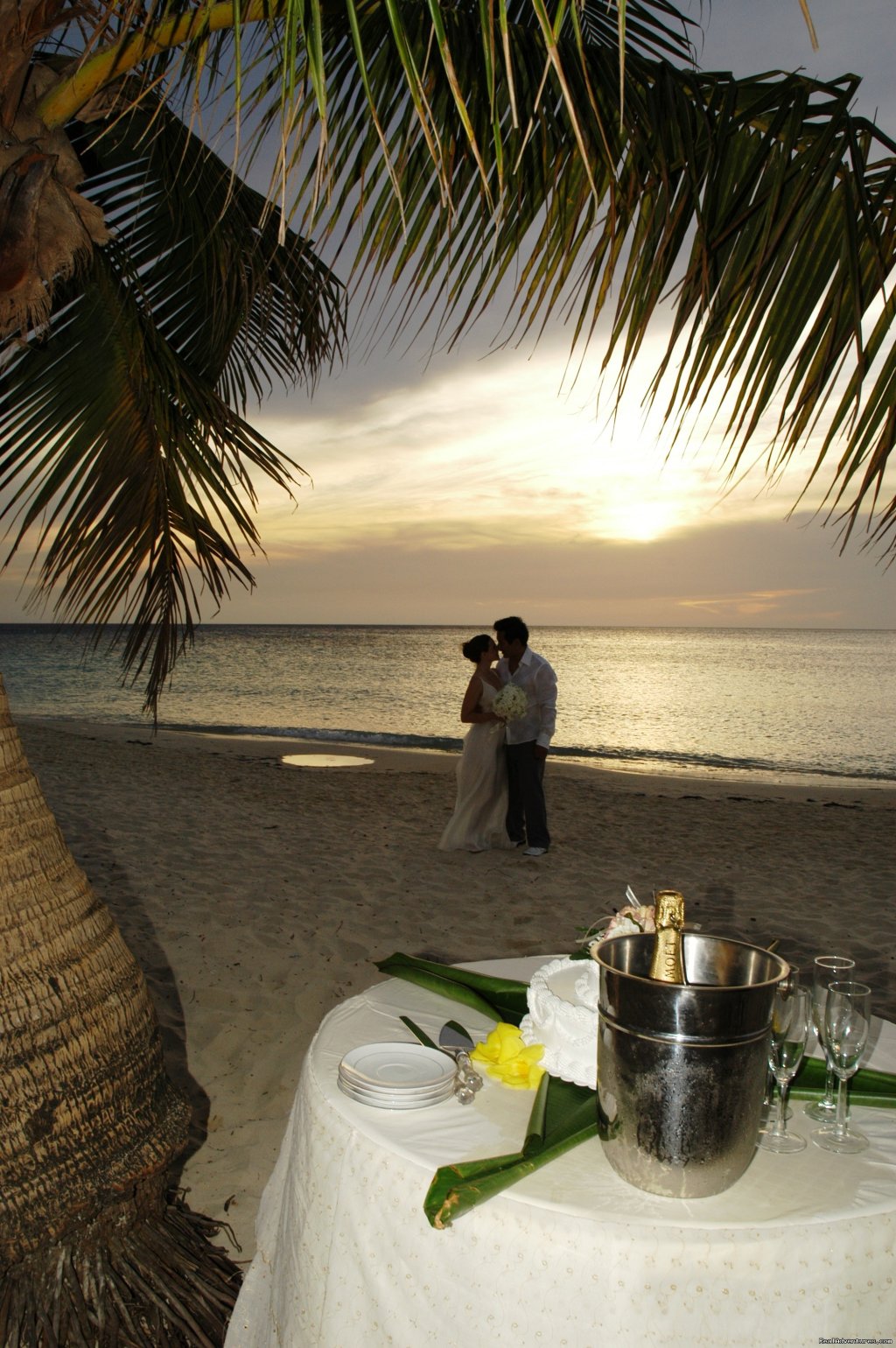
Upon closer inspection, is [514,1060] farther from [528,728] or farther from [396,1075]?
[528,728]

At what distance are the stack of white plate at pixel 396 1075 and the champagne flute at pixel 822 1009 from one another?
2.21ft

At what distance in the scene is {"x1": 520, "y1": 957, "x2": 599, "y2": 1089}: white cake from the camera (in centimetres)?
169

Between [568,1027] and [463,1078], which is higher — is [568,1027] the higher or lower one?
the higher one

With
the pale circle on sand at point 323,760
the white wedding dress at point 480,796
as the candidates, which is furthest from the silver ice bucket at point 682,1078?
the pale circle on sand at point 323,760

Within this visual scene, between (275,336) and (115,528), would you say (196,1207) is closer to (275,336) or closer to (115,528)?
(115,528)

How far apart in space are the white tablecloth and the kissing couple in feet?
18.7

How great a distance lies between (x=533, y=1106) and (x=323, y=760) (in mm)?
14007

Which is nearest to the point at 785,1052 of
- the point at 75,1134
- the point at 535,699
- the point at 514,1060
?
the point at 514,1060

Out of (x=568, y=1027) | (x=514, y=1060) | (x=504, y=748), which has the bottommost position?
(x=504, y=748)

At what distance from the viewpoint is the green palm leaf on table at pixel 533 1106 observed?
53.9 inches

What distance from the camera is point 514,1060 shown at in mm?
1807

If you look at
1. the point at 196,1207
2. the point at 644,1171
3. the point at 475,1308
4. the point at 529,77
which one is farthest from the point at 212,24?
the point at 196,1207

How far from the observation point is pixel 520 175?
2.10 m

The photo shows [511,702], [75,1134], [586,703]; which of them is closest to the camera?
[75,1134]
